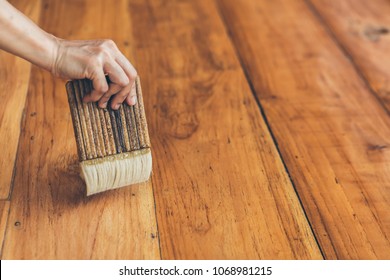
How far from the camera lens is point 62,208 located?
1.06m

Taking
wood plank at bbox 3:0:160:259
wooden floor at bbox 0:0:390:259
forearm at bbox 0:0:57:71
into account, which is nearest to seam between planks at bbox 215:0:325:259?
wooden floor at bbox 0:0:390:259

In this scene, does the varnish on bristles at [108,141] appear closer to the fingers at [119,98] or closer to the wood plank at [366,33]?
the fingers at [119,98]

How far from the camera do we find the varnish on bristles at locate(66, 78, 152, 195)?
101cm

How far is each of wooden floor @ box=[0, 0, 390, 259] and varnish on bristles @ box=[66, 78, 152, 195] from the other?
0.06 m

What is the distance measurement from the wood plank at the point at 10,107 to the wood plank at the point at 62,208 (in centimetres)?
2

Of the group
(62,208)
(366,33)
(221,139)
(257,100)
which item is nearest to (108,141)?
(62,208)

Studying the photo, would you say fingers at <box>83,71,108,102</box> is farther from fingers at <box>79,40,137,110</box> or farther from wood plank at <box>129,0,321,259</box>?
wood plank at <box>129,0,321,259</box>

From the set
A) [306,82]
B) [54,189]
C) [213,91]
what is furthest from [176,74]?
[54,189]

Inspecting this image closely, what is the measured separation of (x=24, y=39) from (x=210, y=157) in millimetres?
457

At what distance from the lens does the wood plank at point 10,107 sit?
1.14 meters

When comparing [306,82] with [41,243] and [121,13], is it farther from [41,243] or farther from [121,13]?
[41,243]

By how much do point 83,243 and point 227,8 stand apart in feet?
3.45

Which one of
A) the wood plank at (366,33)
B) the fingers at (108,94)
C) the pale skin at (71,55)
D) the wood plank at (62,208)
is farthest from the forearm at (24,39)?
the wood plank at (366,33)

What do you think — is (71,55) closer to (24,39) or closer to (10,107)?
(24,39)
